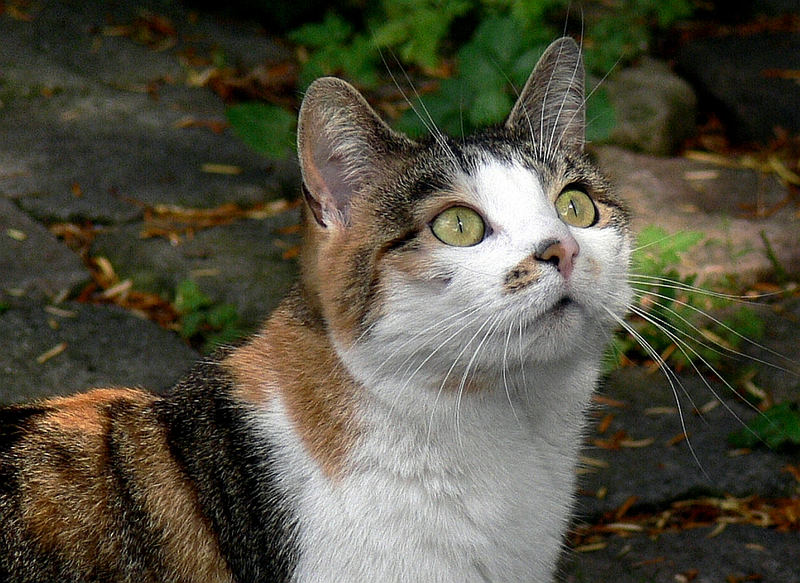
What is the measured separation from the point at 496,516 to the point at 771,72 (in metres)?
4.69

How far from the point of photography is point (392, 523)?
2367mm

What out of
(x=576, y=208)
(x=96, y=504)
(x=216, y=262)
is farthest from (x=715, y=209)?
(x=96, y=504)

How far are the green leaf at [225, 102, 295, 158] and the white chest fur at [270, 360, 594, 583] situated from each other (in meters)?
2.25

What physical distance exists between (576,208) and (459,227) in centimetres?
37

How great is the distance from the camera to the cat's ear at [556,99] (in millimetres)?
A: 2811

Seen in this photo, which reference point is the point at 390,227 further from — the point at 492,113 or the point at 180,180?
the point at 180,180

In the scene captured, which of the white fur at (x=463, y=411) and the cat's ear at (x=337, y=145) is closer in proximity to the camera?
the white fur at (x=463, y=411)

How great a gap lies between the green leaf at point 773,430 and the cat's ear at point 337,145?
1.92 meters

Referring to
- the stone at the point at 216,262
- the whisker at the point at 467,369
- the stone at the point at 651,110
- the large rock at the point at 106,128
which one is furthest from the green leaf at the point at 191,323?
the stone at the point at 651,110

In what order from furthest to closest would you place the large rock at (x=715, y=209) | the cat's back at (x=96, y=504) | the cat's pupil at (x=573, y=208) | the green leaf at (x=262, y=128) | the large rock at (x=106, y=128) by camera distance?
the large rock at (x=106, y=128), the large rock at (x=715, y=209), the green leaf at (x=262, y=128), the cat's pupil at (x=573, y=208), the cat's back at (x=96, y=504)

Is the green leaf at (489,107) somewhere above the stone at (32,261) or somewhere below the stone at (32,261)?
above

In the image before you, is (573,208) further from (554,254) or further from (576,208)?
(554,254)

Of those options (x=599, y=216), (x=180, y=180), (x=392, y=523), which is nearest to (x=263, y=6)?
(x=180, y=180)

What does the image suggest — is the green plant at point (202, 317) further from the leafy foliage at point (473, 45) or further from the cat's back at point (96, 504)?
the cat's back at point (96, 504)
